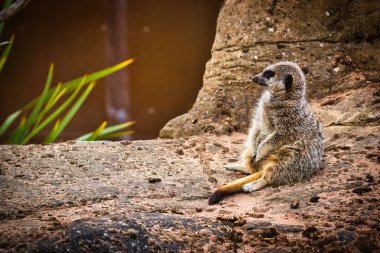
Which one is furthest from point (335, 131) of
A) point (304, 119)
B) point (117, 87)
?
point (117, 87)

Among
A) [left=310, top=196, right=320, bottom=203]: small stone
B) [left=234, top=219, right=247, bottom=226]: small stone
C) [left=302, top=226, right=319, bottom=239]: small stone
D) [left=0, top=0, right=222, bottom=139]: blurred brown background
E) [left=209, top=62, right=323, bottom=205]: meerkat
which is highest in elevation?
[left=0, top=0, right=222, bottom=139]: blurred brown background

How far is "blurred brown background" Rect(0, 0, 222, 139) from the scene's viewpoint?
5.54 meters

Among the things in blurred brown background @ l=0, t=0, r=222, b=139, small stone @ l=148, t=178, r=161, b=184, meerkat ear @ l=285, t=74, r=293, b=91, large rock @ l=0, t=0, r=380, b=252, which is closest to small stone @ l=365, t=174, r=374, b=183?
large rock @ l=0, t=0, r=380, b=252

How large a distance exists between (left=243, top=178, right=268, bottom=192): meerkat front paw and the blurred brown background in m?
3.12

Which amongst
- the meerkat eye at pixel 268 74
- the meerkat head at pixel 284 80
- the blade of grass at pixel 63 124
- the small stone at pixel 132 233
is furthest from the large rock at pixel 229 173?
the blade of grass at pixel 63 124

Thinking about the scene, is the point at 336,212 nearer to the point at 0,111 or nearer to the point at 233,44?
the point at 233,44

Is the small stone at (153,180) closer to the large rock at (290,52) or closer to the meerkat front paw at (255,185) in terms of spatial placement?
the meerkat front paw at (255,185)

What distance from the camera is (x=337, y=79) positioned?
350 cm

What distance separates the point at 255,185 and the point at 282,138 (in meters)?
0.30

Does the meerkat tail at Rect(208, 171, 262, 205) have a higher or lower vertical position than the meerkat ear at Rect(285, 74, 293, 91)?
lower

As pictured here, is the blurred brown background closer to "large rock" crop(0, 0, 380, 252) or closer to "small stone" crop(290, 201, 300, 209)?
"large rock" crop(0, 0, 380, 252)

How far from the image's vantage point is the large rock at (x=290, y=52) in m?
3.48

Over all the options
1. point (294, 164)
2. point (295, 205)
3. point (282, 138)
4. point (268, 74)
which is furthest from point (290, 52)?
point (295, 205)

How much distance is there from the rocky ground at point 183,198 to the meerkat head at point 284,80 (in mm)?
416
